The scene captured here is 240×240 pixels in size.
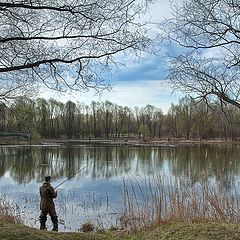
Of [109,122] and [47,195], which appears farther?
[109,122]

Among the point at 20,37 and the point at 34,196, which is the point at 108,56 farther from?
the point at 34,196

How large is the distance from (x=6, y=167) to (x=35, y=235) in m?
21.7

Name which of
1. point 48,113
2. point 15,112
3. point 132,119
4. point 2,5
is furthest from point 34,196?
point 132,119

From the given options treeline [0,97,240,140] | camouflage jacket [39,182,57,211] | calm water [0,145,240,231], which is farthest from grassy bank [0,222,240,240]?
treeline [0,97,240,140]

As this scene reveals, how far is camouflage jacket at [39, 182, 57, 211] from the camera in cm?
951

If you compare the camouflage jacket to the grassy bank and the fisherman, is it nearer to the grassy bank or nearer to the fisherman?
the fisherman

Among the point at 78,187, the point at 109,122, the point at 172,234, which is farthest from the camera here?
the point at 109,122

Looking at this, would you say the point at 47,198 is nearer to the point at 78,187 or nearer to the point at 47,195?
the point at 47,195

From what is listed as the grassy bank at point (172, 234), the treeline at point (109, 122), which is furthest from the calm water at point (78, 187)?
the treeline at point (109, 122)

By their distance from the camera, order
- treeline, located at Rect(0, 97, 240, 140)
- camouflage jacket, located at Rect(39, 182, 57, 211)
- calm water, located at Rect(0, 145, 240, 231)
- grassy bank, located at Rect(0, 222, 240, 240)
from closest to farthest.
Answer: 1. grassy bank, located at Rect(0, 222, 240, 240)
2. camouflage jacket, located at Rect(39, 182, 57, 211)
3. calm water, located at Rect(0, 145, 240, 231)
4. treeline, located at Rect(0, 97, 240, 140)

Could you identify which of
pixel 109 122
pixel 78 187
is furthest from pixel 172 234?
pixel 109 122

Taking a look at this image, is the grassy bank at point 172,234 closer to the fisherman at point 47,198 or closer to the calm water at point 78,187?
the fisherman at point 47,198

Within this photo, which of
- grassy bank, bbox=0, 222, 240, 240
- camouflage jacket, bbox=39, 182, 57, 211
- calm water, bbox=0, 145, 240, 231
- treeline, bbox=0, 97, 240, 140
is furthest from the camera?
treeline, bbox=0, 97, 240, 140

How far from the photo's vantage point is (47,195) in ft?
31.4
